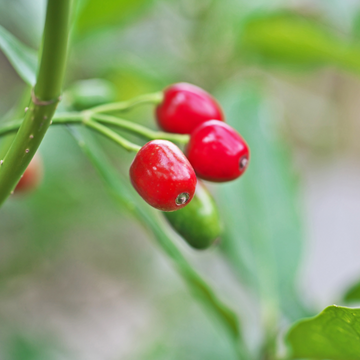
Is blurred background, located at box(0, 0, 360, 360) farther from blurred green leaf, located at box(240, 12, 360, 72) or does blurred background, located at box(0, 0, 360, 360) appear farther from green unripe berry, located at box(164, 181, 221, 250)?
green unripe berry, located at box(164, 181, 221, 250)

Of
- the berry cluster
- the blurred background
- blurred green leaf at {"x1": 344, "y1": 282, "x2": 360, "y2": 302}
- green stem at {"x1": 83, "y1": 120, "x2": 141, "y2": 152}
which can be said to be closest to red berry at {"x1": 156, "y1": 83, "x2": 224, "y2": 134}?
the berry cluster

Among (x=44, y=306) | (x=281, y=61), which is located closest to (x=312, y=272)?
(x=44, y=306)

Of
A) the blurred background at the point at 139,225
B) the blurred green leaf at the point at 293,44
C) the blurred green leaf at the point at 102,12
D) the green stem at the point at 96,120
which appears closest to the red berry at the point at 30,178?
the blurred background at the point at 139,225

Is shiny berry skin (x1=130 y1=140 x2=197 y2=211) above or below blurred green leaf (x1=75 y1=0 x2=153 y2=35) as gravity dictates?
above

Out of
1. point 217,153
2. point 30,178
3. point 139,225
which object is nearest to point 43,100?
point 217,153

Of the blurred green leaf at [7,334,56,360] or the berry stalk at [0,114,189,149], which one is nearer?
the berry stalk at [0,114,189,149]

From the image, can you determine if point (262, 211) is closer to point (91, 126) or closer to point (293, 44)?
point (293, 44)
